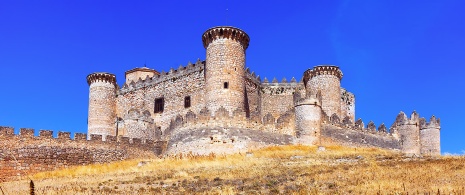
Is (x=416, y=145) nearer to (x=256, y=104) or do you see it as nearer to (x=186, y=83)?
(x=256, y=104)

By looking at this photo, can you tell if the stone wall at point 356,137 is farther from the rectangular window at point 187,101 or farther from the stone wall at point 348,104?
the rectangular window at point 187,101

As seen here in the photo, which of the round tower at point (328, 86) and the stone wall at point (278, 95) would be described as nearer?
the round tower at point (328, 86)

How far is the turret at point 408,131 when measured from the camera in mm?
43156

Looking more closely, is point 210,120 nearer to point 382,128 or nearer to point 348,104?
point 382,128

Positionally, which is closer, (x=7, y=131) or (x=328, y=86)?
(x=7, y=131)

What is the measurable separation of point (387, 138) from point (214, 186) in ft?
90.6

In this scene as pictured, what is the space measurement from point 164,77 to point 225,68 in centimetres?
877

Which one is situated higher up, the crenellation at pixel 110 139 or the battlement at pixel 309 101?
the battlement at pixel 309 101

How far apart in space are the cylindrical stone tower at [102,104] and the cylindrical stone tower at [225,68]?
1046 cm

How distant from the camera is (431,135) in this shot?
4528cm

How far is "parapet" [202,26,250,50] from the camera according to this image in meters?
37.7

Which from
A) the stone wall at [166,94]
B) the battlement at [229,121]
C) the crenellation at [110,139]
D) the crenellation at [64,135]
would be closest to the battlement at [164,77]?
the stone wall at [166,94]

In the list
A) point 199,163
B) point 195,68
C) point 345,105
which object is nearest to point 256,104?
point 195,68

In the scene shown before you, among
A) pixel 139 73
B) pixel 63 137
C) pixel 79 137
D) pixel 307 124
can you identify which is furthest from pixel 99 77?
pixel 307 124
